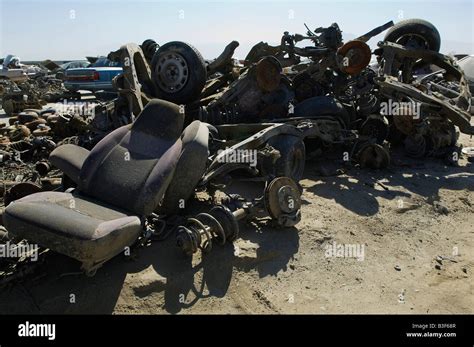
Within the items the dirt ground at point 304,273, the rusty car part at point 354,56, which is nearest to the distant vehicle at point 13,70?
the rusty car part at point 354,56

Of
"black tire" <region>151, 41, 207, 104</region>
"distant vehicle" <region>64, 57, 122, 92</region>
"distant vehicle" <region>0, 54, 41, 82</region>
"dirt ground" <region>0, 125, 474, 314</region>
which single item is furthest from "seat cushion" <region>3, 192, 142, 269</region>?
"distant vehicle" <region>0, 54, 41, 82</region>

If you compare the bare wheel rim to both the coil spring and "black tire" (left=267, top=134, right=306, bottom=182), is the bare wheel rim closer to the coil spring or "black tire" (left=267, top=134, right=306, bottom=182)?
"black tire" (left=267, top=134, right=306, bottom=182)

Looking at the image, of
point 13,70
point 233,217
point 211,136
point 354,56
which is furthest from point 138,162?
point 13,70

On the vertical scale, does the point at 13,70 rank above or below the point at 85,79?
above

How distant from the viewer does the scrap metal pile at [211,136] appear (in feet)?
12.3

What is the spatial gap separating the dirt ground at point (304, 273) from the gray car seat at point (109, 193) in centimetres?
38

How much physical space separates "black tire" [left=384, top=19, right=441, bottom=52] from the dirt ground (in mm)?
4407

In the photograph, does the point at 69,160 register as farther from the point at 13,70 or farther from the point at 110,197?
the point at 13,70

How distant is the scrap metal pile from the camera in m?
3.74

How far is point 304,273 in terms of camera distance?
4.05 metres

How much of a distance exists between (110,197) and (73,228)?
2.62ft

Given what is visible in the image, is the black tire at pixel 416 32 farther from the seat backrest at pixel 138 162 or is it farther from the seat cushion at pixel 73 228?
the seat cushion at pixel 73 228

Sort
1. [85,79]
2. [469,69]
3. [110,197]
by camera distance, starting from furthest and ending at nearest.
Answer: [85,79], [469,69], [110,197]
